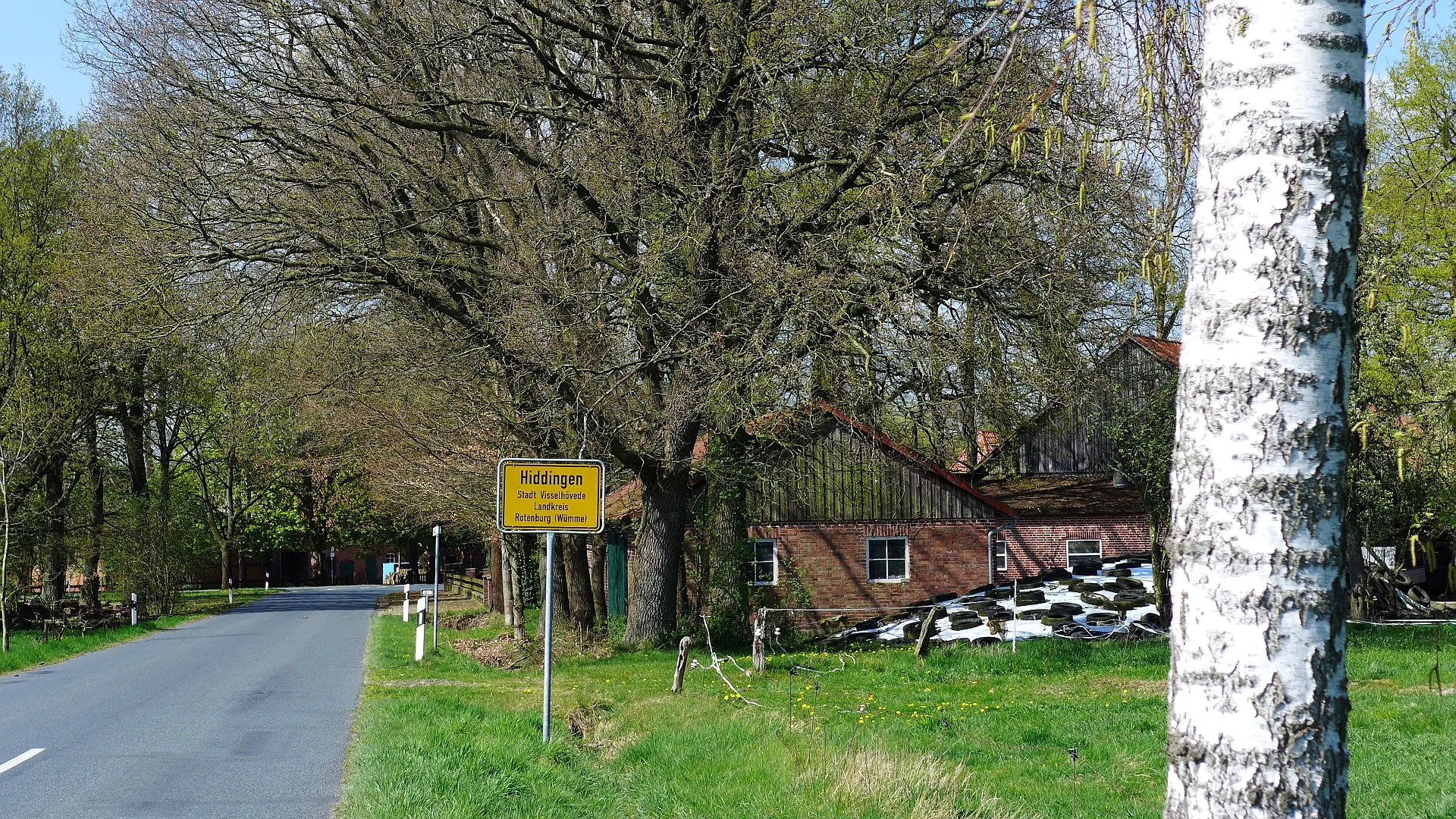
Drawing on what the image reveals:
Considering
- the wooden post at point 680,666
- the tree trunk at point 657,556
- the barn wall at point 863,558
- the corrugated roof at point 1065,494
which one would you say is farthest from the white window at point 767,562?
the wooden post at point 680,666

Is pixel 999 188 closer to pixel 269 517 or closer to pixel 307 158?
pixel 307 158

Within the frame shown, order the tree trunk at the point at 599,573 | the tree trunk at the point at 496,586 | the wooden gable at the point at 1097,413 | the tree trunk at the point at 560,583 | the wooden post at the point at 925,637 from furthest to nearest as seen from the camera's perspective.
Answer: the tree trunk at the point at 496,586, the tree trunk at the point at 599,573, the tree trunk at the point at 560,583, the wooden gable at the point at 1097,413, the wooden post at the point at 925,637

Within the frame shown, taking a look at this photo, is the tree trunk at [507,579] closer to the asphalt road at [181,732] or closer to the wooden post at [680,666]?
the asphalt road at [181,732]

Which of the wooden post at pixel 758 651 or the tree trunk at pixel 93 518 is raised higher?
the tree trunk at pixel 93 518

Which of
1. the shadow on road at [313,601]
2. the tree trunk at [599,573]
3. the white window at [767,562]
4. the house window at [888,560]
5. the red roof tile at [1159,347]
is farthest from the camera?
the shadow on road at [313,601]

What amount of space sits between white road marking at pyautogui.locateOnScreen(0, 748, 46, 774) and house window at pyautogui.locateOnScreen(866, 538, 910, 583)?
69.4 ft

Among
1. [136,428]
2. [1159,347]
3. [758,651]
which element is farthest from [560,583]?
[136,428]

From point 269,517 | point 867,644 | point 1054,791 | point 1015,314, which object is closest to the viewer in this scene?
point 1054,791

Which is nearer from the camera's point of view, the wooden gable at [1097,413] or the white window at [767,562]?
the wooden gable at [1097,413]

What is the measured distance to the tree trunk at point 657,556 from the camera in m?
21.8

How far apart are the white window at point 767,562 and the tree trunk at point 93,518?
18.5 metres

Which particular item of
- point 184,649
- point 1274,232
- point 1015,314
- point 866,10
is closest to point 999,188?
point 1015,314

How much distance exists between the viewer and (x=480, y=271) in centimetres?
1955

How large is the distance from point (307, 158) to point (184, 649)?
1170 centimetres
